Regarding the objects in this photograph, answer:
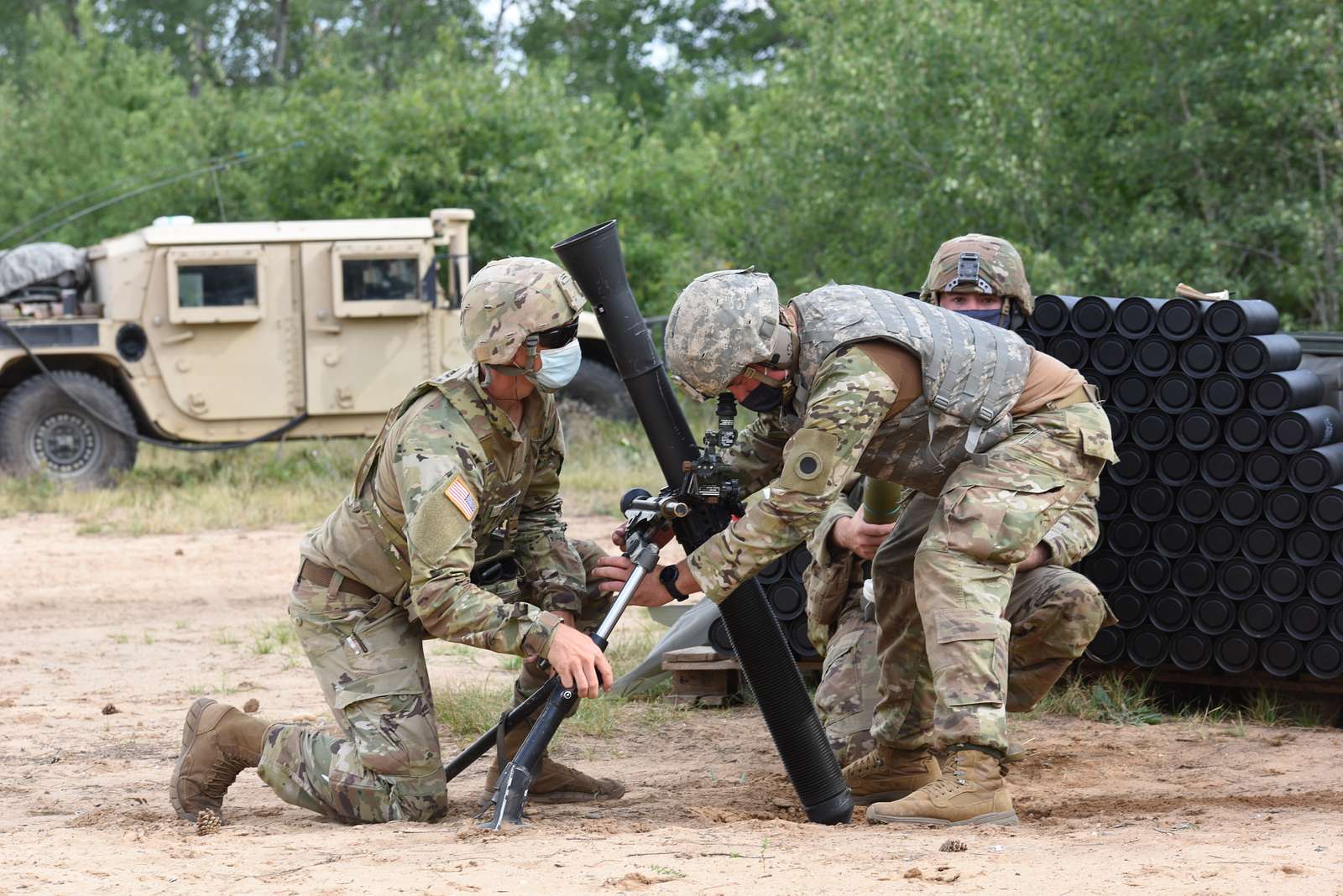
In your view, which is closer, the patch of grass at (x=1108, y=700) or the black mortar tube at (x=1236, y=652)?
the black mortar tube at (x=1236, y=652)

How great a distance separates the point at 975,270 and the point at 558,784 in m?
2.23

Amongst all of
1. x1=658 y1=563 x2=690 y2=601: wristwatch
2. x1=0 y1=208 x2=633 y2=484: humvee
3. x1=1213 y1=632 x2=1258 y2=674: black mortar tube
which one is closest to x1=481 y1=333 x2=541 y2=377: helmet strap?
x1=658 y1=563 x2=690 y2=601: wristwatch

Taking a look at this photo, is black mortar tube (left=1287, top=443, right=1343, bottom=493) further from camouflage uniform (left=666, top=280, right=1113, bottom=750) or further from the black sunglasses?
the black sunglasses

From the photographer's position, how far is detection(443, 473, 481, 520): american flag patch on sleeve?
430 cm

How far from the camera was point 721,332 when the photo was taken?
4.20 m

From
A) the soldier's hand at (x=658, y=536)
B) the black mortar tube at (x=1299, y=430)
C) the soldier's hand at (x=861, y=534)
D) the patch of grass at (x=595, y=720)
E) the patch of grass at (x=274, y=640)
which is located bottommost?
the patch of grass at (x=595, y=720)

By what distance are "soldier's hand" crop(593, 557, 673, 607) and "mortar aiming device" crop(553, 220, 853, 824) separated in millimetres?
186

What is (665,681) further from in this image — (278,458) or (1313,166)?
(1313,166)

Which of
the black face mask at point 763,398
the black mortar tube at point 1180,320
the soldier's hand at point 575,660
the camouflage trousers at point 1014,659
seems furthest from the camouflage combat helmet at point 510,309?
the black mortar tube at point 1180,320

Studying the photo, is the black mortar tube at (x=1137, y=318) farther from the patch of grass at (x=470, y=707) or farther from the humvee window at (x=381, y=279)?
the humvee window at (x=381, y=279)

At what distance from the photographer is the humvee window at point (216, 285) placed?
13.0m

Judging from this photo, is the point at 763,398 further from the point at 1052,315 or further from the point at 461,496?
the point at 1052,315

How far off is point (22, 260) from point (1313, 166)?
1095 cm

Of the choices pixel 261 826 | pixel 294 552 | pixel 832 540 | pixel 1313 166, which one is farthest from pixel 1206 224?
pixel 261 826
